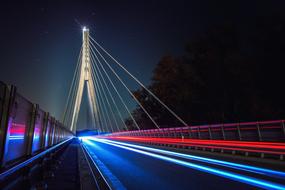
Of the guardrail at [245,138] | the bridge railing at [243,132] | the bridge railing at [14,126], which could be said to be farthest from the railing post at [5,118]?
the bridge railing at [243,132]

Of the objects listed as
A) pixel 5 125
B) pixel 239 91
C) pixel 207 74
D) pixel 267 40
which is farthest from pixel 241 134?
pixel 207 74

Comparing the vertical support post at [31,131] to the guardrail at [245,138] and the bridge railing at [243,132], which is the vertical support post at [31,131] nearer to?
the guardrail at [245,138]

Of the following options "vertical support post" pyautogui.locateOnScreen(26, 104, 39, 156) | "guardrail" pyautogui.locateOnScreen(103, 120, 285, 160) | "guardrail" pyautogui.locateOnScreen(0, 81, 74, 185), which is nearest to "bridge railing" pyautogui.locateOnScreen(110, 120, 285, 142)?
"guardrail" pyautogui.locateOnScreen(103, 120, 285, 160)

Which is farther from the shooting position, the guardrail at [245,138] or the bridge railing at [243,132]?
the bridge railing at [243,132]

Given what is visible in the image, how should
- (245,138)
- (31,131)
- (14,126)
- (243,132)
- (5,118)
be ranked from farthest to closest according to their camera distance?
1. (243,132)
2. (245,138)
3. (31,131)
4. (14,126)
5. (5,118)

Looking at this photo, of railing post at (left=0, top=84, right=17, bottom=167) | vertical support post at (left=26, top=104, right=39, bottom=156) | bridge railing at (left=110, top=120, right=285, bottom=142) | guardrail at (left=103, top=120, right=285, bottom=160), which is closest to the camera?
railing post at (left=0, top=84, right=17, bottom=167)

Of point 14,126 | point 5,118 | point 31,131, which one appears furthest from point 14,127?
point 31,131

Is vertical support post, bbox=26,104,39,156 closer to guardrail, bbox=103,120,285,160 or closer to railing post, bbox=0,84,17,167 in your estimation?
railing post, bbox=0,84,17,167

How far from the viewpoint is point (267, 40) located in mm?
33062

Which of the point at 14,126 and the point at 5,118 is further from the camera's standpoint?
the point at 14,126

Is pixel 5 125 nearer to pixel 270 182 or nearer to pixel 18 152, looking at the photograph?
pixel 18 152

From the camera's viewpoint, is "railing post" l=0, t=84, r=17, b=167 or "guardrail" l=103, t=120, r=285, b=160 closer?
"railing post" l=0, t=84, r=17, b=167

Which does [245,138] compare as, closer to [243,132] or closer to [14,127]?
[243,132]

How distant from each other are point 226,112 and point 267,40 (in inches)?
492
